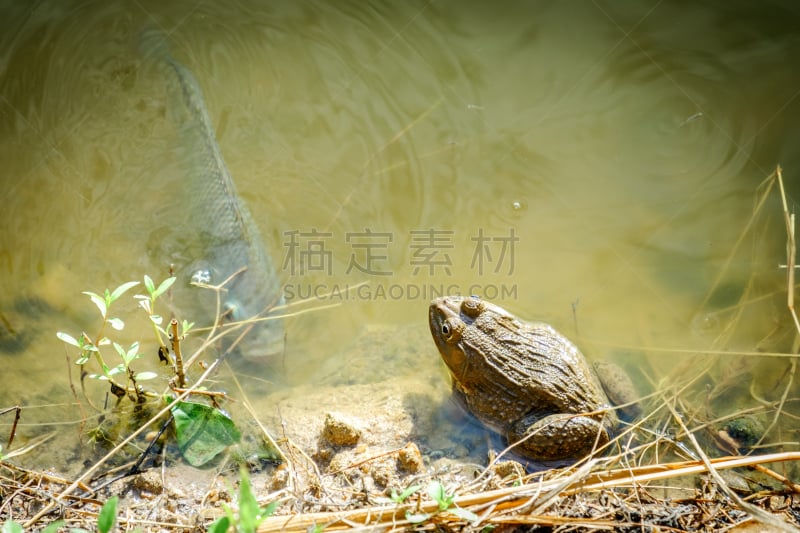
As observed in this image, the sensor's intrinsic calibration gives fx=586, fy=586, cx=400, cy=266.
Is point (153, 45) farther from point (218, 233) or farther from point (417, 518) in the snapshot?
point (417, 518)

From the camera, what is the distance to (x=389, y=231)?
18.6 ft

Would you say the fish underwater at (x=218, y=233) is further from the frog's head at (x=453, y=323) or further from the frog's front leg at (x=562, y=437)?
the frog's front leg at (x=562, y=437)

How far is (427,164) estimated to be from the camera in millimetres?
6117

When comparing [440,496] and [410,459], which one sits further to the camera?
[410,459]

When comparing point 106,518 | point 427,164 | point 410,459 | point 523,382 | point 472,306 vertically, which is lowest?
point 410,459

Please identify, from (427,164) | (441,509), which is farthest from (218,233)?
(441,509)

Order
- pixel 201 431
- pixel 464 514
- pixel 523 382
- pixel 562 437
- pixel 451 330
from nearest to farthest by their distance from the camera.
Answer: pixel 464 514, pixel 201 431, pixel 562 437, pixel 523 382, pixel 451 330

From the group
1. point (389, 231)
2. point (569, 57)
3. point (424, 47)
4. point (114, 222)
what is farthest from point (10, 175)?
point (569, 57)

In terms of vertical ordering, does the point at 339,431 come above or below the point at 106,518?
below

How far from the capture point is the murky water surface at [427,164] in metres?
5.16

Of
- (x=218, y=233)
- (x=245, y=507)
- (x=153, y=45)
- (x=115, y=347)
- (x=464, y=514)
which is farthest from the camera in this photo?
(x=153, y=45)

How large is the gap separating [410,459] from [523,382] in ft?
3.23

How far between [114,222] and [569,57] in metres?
5.23

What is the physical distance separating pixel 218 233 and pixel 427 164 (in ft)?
7.36
